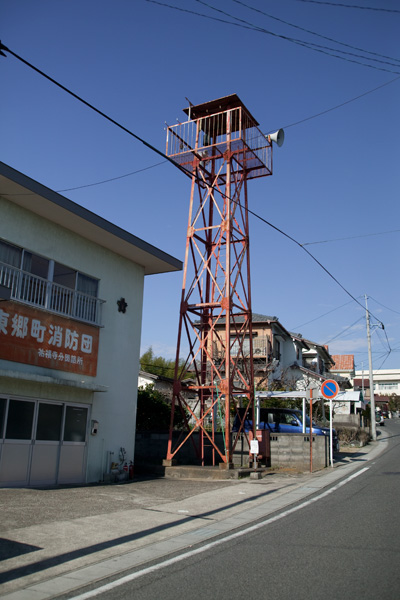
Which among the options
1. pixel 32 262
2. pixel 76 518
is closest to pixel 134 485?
pixel 76 518

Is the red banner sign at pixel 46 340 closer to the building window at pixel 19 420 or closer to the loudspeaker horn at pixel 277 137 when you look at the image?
the building window at pixel 19 420

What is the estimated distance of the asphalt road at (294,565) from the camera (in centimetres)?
463

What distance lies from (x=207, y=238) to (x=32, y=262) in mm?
6867

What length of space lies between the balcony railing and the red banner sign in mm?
216

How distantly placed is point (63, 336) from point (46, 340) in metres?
0.57

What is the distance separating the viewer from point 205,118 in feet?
57.8

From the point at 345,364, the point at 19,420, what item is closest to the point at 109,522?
the point at 19,420

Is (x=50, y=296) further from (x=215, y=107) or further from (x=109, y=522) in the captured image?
(x=215, y=107)

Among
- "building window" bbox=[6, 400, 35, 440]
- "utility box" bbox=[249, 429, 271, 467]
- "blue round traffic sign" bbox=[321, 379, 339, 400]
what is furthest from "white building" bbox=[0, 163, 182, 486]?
"blue round traffic sign" bbox=[321, 379, 339, 400]

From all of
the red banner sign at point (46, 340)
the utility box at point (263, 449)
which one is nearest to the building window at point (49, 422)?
the red banner sign at point (46, 340)

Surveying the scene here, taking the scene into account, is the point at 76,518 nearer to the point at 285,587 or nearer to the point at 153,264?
the point at 285,587

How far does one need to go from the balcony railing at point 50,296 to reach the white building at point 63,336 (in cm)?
2

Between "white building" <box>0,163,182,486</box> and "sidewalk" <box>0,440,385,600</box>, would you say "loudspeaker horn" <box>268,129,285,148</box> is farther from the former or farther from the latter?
"sidewalk" <box>0,440,385,600</box>

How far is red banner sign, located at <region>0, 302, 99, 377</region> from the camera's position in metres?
11.2
